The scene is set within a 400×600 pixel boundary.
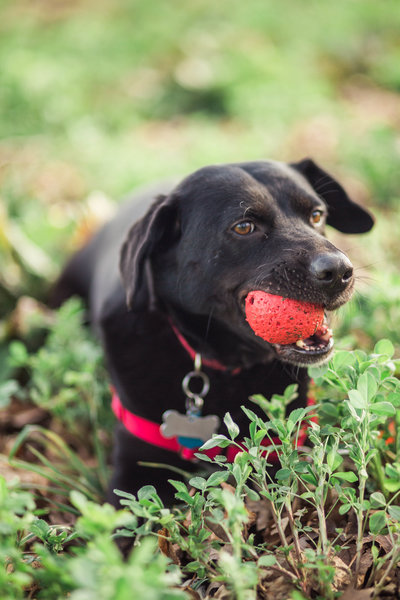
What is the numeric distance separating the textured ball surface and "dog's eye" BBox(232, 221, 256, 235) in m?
0.27

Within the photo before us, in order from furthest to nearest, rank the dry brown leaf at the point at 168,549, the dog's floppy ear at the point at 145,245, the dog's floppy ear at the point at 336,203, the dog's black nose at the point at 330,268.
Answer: the dog's floppy ear at the point at 336,203 < the dog's floppy ear at the point at 145,245 < the dog's black nose at the point at 330,268 < the dry brown leaf at the point at 168,549

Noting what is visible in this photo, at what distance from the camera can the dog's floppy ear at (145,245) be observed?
6.53ft

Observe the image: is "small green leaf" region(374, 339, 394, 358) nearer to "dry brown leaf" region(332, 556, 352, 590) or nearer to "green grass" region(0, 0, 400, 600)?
"green grass" region(0, 0, 400, 600)

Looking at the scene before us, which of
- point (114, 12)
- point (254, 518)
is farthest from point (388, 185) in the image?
point (114, 12)

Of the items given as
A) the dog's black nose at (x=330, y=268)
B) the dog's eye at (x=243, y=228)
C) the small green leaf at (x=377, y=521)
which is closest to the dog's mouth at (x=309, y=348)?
the dog's black nose at (x=330, y=268)

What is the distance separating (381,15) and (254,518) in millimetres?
10855

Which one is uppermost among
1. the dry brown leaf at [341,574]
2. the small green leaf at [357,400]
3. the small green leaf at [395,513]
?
the small green leaf at [357,400]

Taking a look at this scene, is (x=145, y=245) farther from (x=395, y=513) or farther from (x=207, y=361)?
(x=395, y=513)

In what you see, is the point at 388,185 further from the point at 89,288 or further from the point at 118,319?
the point at 118,319

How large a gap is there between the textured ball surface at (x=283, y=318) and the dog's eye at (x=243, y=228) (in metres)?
0.27

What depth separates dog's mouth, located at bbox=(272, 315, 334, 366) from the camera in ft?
5.67

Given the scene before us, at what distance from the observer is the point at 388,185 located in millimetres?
4480

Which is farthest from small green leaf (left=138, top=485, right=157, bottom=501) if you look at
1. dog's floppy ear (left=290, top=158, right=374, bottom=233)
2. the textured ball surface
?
dog's floppy ear (left=290, top=158, right=374, bottom=233)

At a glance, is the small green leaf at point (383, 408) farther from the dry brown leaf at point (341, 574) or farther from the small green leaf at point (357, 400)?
the dry brown leaf at point (341, 574)
